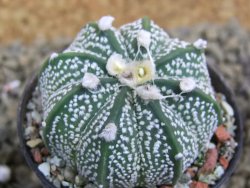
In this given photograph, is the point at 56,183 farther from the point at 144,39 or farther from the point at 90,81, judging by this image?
the point at 144,39

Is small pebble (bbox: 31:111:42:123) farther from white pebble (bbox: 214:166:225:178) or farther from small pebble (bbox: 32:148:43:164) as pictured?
white pebble (bbox: 214:166:225:178)

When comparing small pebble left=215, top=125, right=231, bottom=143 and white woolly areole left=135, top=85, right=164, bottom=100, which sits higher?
white woolly areole left=135, top=85, right=164, bottom=100

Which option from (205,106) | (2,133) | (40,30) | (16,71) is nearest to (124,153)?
(205,106)

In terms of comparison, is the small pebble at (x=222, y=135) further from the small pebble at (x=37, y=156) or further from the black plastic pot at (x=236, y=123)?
the small pebble at (x=37, y=156)

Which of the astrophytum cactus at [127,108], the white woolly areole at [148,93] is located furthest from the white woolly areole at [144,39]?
the white woolly areole at [148,93]

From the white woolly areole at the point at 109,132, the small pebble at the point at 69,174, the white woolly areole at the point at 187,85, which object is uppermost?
the white woolly areole at the point at 187,85

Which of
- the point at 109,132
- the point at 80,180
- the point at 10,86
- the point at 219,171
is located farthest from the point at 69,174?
the point at 10,86

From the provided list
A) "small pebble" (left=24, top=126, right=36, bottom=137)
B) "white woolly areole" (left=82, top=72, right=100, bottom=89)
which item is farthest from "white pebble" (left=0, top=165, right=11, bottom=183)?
"white woolly areole" (left=82, top=72, right=100, bottom=89)

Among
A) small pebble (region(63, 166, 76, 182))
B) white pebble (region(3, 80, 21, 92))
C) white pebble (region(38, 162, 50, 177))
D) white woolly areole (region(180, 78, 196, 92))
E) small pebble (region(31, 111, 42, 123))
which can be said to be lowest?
small pebble (region(63, 166, 76, 182))
